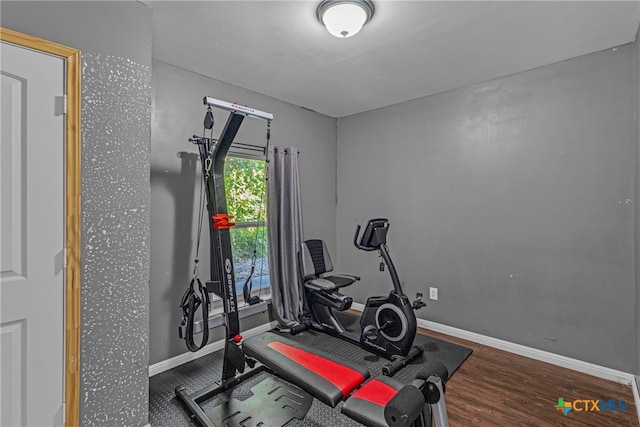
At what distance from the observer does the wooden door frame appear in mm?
1524

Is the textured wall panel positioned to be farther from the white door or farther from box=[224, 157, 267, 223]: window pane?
box=[224, 157, 267, 223]: window pane

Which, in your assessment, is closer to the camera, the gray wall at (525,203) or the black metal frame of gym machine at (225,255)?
the black metal frame of gym machine at (225,255)

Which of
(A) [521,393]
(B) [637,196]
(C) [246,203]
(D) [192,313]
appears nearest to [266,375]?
(D) [192,313]

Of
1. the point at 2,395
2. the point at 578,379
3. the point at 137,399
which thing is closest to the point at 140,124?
the point at 2,395

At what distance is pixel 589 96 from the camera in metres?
2.48

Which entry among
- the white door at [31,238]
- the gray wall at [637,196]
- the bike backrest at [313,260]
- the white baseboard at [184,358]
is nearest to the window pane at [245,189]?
the bike backrest at [313,260]

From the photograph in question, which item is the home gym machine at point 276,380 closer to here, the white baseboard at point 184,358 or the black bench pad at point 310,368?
the black bench pad at point 310,368

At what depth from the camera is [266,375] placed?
240 cm

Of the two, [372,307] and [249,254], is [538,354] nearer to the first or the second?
[372,307]

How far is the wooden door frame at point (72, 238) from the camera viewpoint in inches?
60.0

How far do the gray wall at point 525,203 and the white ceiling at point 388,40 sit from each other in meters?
0.32

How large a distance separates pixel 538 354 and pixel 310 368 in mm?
2129

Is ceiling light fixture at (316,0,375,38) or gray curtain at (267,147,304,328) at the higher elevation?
ceiling light fixture at (316,0,375,38)

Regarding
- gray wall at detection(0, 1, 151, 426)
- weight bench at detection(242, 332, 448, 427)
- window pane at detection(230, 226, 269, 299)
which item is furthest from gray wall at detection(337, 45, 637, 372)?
gray wall at detection(0, 1, 151, 426)
